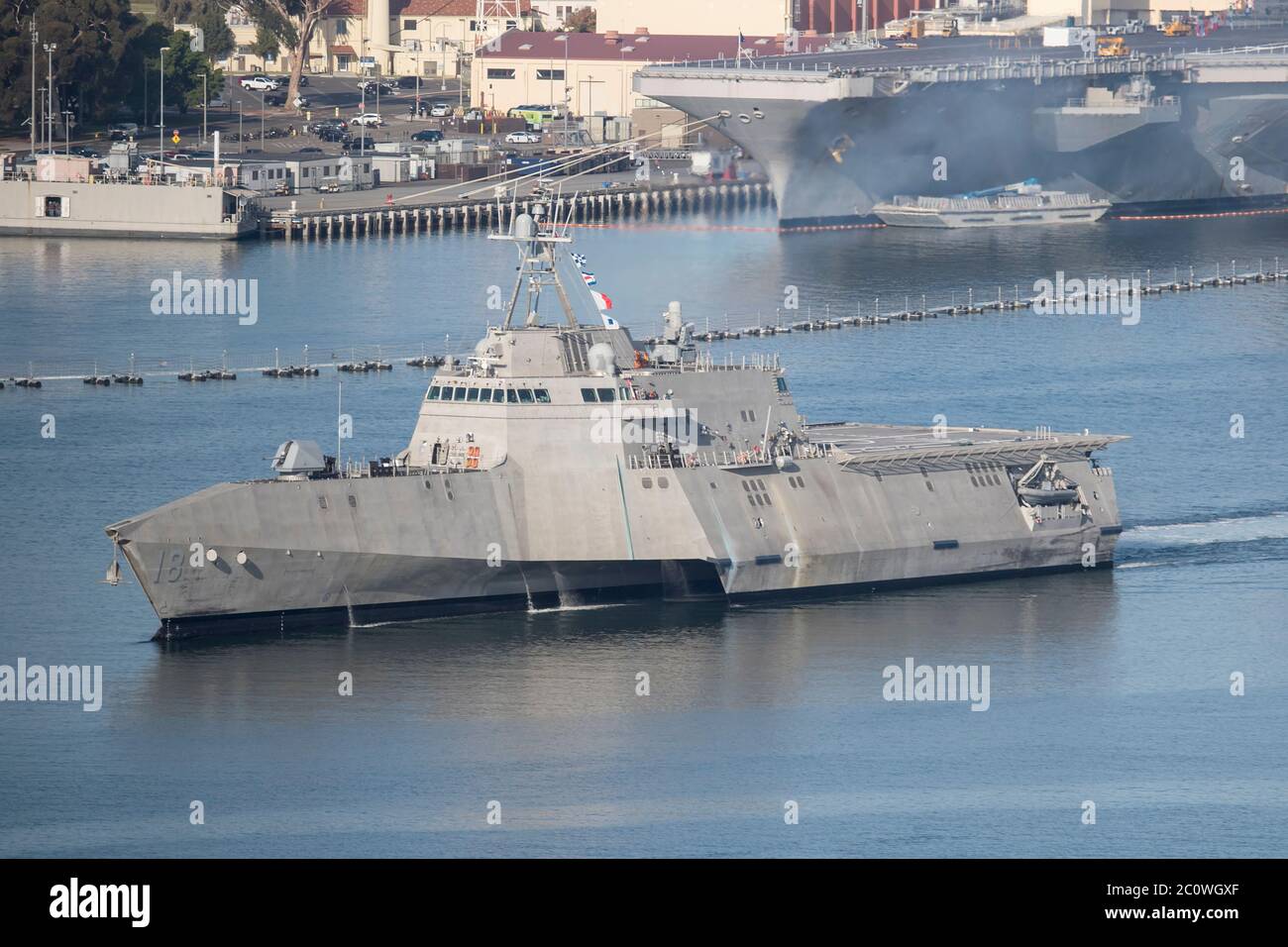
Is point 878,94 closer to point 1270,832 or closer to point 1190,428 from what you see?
point 1190,428

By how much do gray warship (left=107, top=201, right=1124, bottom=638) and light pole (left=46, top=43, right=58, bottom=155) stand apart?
80.4m

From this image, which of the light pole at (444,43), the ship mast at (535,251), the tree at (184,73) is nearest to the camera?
the ship mast at (535,251)

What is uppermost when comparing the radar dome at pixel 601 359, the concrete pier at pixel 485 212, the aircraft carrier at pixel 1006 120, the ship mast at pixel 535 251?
the aircraft carrier at pixel 1006 120

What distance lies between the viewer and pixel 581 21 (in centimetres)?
19012

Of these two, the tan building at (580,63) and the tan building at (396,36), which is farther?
the tan building at (396,36)

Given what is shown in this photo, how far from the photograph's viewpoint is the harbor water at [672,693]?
44844mm

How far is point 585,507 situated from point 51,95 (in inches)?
3467

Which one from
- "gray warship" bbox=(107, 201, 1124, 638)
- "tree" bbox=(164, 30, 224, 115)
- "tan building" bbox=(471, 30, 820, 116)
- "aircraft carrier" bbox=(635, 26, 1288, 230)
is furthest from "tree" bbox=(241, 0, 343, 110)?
"gray warship" bbox=(107, 201, 1124, 638)

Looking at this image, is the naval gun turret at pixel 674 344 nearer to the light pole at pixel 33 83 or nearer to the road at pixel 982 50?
the road at pixel 982 50

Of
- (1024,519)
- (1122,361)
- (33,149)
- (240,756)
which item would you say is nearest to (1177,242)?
(1122,361)

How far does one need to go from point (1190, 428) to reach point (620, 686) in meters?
33.5

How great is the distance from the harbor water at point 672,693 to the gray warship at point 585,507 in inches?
32.3

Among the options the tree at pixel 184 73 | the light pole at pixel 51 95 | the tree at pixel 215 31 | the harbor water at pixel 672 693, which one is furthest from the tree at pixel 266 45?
the harbor water at pixel 672 693

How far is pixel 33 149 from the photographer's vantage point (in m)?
136
